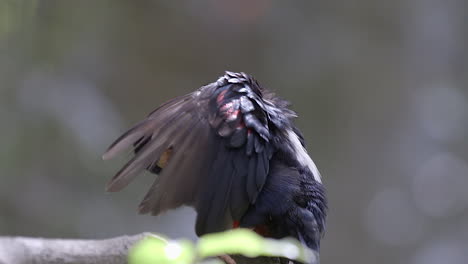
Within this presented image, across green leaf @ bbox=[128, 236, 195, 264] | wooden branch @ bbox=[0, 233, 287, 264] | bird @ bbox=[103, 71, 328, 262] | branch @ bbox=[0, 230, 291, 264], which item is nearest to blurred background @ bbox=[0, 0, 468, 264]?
bird @ bbox=[103, 71, 328, 262]

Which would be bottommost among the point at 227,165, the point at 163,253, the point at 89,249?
the point at 89,249

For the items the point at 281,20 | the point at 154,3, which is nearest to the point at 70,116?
the point at 154,3

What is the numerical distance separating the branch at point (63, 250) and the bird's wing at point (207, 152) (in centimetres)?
41

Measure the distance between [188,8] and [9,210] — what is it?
2.33 m

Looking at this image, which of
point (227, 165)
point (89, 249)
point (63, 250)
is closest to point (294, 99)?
point (227, 165)

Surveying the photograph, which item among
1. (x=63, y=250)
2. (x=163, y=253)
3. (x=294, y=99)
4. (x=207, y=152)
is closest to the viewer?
(x=163, y=253)

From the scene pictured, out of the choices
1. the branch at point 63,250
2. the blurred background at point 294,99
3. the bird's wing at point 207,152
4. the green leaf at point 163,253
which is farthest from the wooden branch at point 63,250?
the blurred background at point 294,99

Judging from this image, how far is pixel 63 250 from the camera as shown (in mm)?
1729

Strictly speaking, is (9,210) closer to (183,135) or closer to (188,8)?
(188,8)

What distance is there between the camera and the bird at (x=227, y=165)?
7.82 feet

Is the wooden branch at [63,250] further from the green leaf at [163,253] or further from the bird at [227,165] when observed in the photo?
the green leaf at [163,253]

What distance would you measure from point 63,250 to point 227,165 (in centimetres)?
89

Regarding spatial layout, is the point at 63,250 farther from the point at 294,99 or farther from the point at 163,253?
the point at 294,99

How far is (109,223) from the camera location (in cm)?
512
